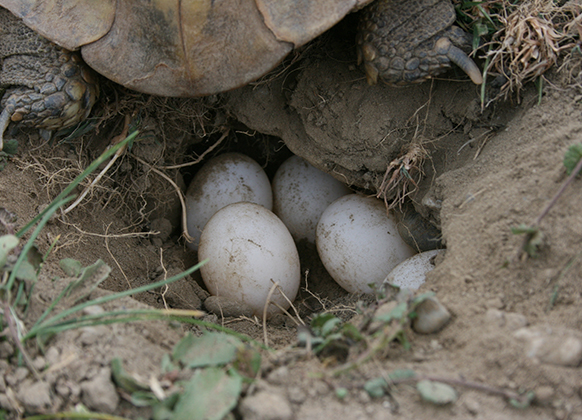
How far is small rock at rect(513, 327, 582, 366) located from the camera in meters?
0.92

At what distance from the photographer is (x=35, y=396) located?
95 cm

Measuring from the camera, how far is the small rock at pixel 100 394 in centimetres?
93

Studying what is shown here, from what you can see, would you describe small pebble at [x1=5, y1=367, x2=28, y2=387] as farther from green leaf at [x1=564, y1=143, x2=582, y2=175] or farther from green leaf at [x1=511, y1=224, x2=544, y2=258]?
green leaf at [x1=564, y1=143, x2=582, y2=175]

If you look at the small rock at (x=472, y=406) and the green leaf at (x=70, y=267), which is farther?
the green leaf at (x=70, y=267)

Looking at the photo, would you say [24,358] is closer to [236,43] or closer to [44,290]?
[44,290]

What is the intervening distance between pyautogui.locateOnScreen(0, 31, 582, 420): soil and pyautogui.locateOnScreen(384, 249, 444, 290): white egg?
166 mm

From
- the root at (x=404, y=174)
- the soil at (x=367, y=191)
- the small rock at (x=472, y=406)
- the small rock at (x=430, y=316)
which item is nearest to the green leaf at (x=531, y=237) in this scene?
the soil at (x=367, y=191)

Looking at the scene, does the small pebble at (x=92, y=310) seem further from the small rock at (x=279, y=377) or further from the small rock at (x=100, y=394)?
the small rock at (x=279, y=377)

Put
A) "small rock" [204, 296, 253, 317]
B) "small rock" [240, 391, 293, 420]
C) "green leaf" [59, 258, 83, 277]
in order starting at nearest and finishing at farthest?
"small rock" [240, 391, 293, 420] → "green leaf" [59, 258, 83, 277] → "small rock" [204, 296, 253, 317]

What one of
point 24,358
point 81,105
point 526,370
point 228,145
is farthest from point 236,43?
point 526,370

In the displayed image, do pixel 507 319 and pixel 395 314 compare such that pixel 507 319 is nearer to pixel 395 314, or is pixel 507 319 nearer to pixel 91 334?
pixel 395 314

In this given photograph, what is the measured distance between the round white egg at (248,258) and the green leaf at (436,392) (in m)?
0.87

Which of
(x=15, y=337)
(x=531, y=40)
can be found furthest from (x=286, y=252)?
(x=531, y=40)

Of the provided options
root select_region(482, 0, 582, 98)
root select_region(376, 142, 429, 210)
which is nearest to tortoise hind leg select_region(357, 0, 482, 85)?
root select_region(482, 0, 582, 98)
